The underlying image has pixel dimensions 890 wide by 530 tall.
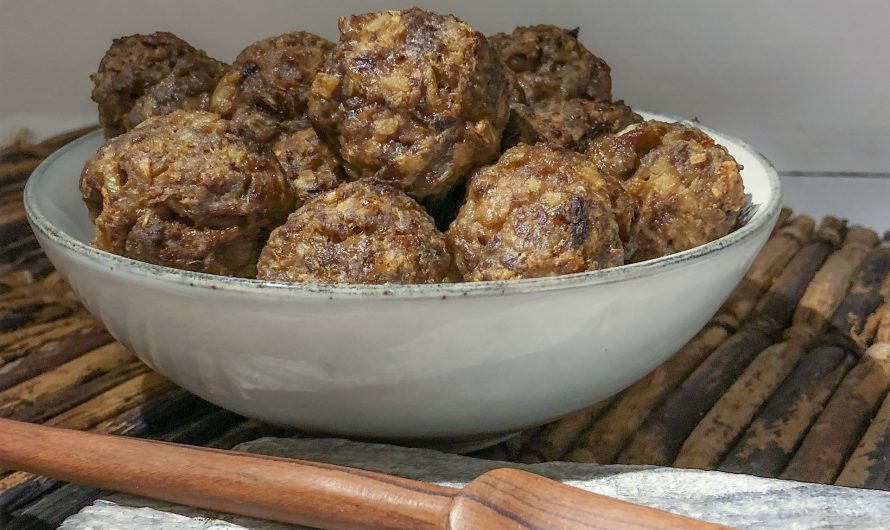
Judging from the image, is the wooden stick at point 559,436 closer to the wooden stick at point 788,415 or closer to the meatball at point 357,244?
the wooden stick at point 788,415

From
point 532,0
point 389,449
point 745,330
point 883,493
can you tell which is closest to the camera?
point 883,493

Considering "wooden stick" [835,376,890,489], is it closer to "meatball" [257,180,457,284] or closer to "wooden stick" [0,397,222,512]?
"meatball" [257,180,457,284]

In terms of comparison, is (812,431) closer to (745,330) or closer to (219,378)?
(745,330)

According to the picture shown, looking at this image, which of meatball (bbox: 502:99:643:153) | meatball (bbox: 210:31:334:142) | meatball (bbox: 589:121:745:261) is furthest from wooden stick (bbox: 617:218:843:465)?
meatball (bbox: 210:31:334:142)

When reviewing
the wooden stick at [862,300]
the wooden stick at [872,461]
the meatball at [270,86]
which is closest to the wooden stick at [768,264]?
the wooden stick at [862,300]

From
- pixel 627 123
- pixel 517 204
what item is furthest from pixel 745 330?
pixel 517 204
